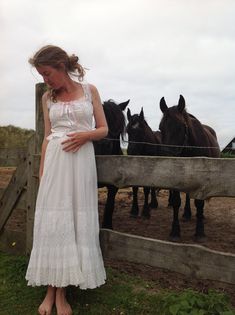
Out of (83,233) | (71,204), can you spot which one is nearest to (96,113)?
(71,204)

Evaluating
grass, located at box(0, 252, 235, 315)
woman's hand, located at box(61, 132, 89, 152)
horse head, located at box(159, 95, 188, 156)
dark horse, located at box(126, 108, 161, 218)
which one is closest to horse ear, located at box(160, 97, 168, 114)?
horse head, located at box(159, 95, 188, 156)

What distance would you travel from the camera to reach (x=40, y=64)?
3113mm

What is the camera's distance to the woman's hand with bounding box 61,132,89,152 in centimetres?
317

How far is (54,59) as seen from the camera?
312cm

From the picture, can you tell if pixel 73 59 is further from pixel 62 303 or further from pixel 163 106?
pixel 163 106

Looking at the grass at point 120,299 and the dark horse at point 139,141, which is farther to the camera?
the dark horse at point 139,141

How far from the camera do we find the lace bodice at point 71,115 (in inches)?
126

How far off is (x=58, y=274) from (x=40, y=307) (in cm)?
36

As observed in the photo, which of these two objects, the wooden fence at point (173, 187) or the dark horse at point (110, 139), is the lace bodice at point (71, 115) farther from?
the dark horse at point (110, 139)

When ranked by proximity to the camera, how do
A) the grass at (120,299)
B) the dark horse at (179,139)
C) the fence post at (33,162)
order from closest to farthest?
the grass at (120,299), the fence post at (33,162), the dark horse at (179,139)

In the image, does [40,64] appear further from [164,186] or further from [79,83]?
[164,186]

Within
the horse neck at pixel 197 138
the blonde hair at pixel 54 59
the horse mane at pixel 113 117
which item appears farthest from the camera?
the horse neck at pixel 197 138

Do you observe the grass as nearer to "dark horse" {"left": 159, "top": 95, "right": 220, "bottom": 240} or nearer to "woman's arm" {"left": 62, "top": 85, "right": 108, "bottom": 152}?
"woman's arm" {"left": 62, "top": 85, "right": 108, "bottom": 152}

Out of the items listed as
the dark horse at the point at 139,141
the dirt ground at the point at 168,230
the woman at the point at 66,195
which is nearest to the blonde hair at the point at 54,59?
the woman at the point at 66,195
